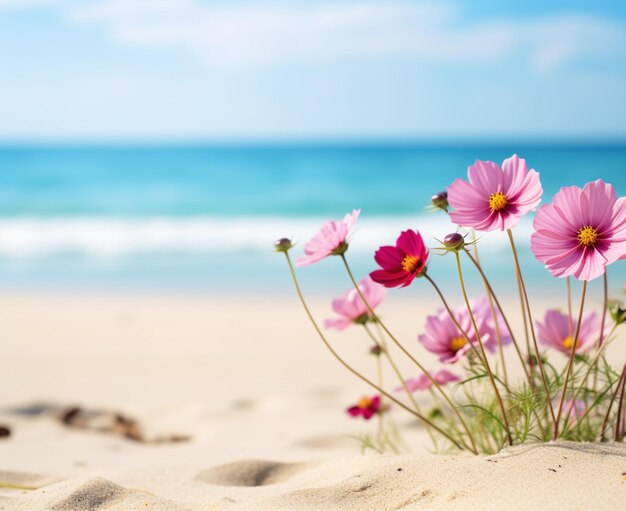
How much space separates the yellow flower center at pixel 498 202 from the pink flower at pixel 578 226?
7cm

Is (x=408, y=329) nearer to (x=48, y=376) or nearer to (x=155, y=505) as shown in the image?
(x=48, y=376)

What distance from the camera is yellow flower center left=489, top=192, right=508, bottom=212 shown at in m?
1.33

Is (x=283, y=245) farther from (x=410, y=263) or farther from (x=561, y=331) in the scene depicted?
(x=561, y=331)

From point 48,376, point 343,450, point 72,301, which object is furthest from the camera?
point 72,301

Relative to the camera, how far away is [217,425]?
3.04 meters

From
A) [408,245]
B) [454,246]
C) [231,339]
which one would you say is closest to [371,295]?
[408,245]

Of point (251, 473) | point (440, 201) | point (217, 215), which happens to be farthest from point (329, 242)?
point (217, 215)

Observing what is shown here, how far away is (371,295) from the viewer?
1.71 m

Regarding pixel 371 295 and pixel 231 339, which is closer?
pixel 371 295

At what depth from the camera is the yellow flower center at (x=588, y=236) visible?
1.26 metres

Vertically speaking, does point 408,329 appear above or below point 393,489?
above

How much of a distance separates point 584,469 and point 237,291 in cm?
578

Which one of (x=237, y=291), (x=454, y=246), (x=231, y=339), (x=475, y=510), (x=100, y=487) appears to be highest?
(x=237, y=291)

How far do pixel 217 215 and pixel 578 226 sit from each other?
15.5 meters
